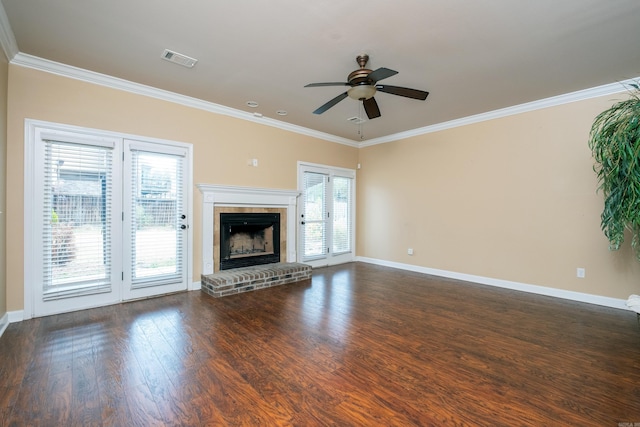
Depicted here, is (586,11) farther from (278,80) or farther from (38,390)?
(38,390)

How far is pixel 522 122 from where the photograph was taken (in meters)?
4.36

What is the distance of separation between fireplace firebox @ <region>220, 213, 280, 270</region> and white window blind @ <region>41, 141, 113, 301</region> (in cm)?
155

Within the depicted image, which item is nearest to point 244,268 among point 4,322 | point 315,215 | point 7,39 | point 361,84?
point 315,215

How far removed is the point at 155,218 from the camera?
13.0 feet

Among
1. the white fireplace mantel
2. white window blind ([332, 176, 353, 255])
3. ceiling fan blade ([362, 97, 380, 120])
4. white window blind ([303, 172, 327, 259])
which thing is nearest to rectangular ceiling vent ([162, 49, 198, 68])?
the white fireplace mantel

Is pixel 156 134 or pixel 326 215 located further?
pixel 326 215

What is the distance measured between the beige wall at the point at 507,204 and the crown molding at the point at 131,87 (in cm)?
266

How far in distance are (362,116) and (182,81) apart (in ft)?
9.03

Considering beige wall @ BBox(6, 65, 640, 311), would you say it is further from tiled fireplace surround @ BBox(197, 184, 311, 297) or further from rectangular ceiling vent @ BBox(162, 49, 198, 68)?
rectangular ceiling vent @ BBox(162, 49, 198, 68)

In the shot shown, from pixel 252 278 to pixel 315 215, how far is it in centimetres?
212

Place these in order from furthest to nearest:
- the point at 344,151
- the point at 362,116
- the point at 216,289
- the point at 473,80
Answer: the point at 344,151
the point at 362,116
the point at 216,289
the point at 473,80

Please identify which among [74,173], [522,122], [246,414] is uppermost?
[522,122]

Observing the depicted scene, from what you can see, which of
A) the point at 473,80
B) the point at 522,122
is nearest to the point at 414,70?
the point at 473,80

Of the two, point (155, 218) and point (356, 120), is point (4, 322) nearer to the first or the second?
point (155, 218)
